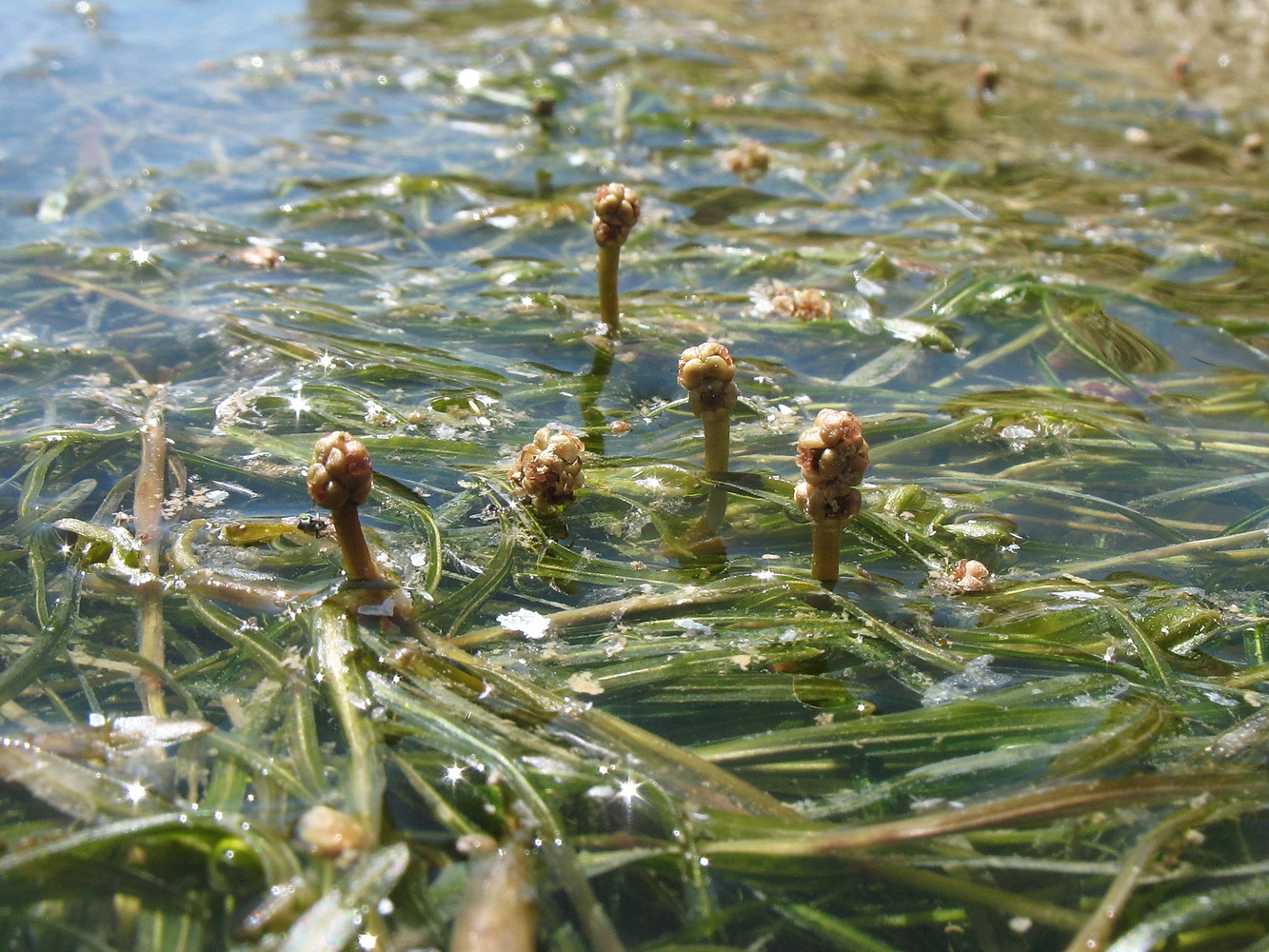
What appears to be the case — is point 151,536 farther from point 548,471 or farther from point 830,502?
point 830,502

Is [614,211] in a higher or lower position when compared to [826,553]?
higher

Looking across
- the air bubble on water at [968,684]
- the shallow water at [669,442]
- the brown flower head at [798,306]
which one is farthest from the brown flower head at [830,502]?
the brown flower head at [798,306]

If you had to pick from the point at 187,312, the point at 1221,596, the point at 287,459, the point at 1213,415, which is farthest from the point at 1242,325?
the point at 187,312

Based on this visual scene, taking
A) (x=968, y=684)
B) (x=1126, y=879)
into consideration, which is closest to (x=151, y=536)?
(x=968, y=684)

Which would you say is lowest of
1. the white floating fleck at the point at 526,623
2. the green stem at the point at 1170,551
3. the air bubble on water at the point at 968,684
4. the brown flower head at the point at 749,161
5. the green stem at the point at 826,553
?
the air bubble on water at the point at 968,684

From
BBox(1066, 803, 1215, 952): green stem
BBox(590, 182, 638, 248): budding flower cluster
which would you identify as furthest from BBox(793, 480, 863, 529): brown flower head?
BBox(590, 182, 638, 248): budding flower cluster

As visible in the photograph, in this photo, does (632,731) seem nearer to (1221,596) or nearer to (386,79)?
(1221,596)

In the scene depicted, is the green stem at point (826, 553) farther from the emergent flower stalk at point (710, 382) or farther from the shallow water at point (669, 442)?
the emergent flower stalk at point (710, 382)
